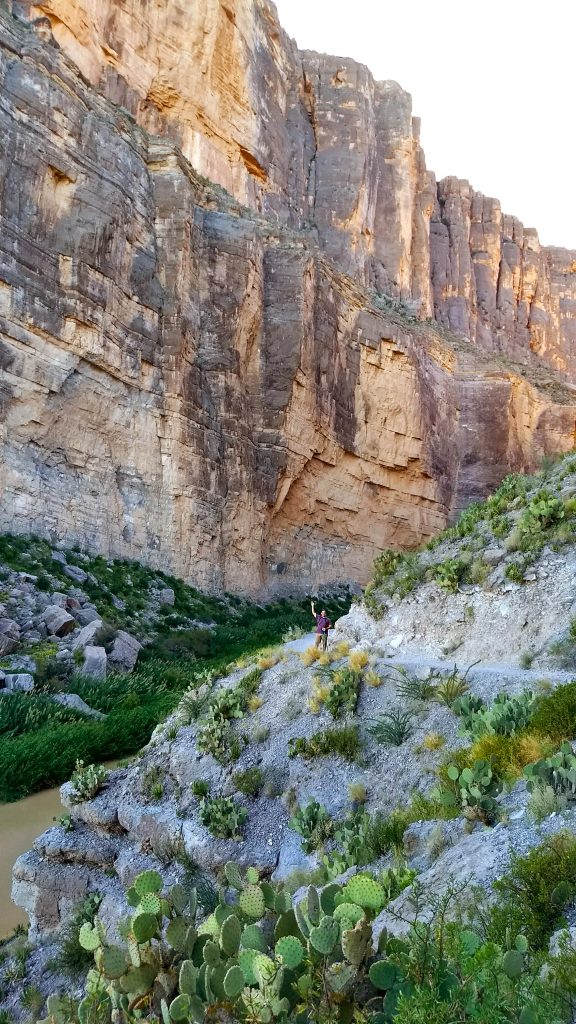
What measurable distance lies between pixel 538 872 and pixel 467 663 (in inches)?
186

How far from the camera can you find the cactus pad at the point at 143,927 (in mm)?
3859

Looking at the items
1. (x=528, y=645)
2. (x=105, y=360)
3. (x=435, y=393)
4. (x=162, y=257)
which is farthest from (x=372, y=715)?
(x=435, y=393)

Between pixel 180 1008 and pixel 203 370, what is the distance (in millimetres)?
24595

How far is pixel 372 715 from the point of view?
7699 mm

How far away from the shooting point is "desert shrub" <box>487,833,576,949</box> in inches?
134

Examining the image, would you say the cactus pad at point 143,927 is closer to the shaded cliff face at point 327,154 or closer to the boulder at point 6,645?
the boulder at point 6,645

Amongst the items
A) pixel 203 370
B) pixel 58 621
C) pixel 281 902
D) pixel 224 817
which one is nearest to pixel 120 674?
pixel 58 621

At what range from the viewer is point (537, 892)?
3604 millimetres

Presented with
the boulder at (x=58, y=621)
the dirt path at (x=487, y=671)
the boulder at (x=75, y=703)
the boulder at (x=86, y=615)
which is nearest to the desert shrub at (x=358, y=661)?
the dirt path at (x=487, y=671)

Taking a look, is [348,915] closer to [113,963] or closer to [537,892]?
[537,892]

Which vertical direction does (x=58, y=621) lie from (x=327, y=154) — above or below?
below

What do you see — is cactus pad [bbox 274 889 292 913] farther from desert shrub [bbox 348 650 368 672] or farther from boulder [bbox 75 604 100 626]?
boulder [bbox 75 604 100 626]

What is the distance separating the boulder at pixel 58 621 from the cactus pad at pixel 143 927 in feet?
44.2

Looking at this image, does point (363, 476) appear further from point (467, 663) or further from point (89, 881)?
point (89, 881)
